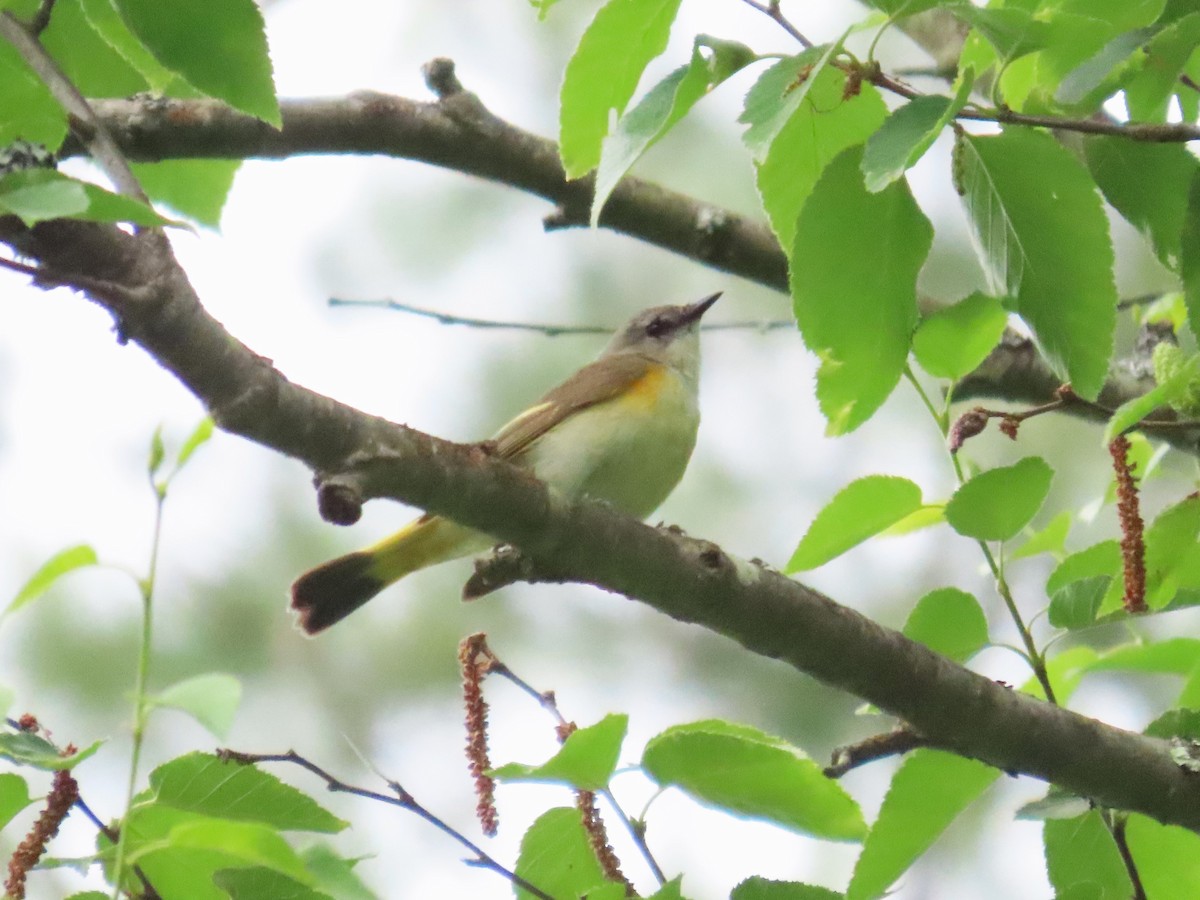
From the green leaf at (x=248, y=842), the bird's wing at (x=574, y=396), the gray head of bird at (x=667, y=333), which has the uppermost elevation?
the gray head of bird at (x=667, y=333)

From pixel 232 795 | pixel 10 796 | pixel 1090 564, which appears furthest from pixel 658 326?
pixel 10 796

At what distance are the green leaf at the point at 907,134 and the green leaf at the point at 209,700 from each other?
107 cm

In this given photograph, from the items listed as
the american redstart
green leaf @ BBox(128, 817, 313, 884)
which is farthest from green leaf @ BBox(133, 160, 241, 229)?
the american redstart

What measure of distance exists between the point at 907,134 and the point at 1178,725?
1.29 m

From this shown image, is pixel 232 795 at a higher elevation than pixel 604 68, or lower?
lower

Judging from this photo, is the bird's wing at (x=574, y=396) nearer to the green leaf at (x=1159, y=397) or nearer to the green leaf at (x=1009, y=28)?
the green leaf at (x=1159, y=397)

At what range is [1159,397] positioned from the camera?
183 centimetres

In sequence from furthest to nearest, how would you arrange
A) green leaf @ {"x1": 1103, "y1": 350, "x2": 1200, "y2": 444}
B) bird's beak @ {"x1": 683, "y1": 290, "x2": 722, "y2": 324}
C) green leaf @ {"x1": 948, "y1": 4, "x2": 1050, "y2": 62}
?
bird's beak @ {"x1": 683, "y1": 290, "x2": 722, "y2": 324}, green leaf @ {"x1": 1103, "y1": 350, "x2": 1200, "y2": 444}, green leaf @ {"x1": 948, "y1": 4, "x2": 1050, "y2": 62}

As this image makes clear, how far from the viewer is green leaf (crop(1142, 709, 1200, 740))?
2.34 meters

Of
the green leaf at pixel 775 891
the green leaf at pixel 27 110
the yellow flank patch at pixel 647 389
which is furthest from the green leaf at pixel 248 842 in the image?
the yellow flank patch at pixel 647 389

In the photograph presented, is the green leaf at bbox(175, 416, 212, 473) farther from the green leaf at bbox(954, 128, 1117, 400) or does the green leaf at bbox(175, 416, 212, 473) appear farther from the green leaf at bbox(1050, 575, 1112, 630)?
the green leaf at bbox(1050, 575, 1112, 630)

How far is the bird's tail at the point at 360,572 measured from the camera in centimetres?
466

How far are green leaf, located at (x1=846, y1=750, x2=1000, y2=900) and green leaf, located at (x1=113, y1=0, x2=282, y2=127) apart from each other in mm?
1350

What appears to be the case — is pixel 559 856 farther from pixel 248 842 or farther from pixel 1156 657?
pixel 1156 657
